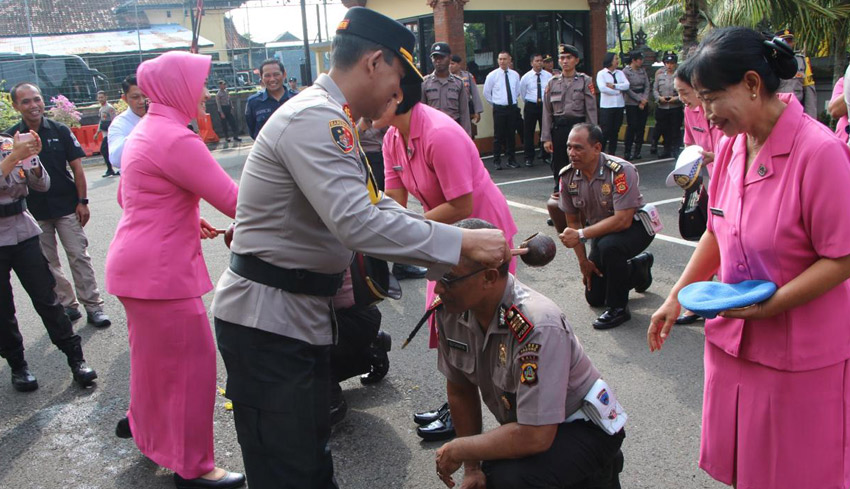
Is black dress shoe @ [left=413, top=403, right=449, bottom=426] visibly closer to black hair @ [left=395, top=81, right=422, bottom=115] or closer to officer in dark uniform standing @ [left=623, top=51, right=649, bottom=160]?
black hair @ [left=395, top=81, right=422, bottom=115]

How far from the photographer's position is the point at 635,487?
122 inches

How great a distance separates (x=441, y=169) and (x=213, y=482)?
1803mm

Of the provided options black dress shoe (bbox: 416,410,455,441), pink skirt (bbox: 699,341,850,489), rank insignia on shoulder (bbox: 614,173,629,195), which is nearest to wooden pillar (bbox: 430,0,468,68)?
rank insignia on shoulder (bbox: 614,173,629,195)

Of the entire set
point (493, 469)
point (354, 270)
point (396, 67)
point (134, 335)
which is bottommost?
point (493, 469)

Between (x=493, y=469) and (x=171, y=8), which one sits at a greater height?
(x=171, y=8)

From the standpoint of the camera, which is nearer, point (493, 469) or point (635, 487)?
point (493, 469)

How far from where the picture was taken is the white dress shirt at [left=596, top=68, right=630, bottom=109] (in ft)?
38.9

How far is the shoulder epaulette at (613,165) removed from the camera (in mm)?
4914

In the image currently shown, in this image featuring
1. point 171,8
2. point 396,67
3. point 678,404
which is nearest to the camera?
point 396,67

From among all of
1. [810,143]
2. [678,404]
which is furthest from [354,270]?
[678,404]

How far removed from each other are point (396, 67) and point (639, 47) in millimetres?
16166

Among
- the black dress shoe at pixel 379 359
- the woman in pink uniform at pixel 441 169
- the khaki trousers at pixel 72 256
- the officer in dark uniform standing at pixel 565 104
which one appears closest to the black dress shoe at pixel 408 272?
the black dress shoe at pixel 379 359

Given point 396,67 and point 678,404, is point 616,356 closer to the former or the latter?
point 678,404

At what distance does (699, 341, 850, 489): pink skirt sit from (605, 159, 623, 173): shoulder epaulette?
9.34ft
